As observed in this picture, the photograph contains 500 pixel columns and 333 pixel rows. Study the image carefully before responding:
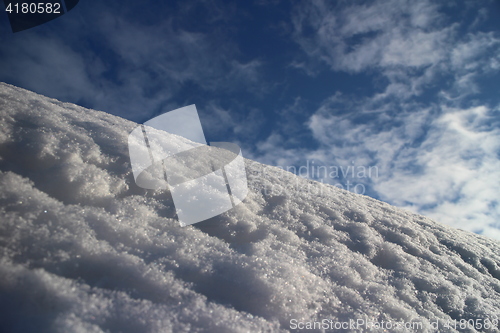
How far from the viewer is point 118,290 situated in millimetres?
1598

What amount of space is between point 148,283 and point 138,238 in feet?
1.40

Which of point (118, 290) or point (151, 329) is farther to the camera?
point (118, 290)

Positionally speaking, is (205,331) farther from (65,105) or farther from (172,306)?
(65,105)

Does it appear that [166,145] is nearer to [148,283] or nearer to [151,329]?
[148,283]

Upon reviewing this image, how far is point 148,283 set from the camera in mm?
1697

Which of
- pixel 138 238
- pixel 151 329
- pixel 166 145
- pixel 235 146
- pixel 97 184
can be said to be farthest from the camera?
pixel 235 146

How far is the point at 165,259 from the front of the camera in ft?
6.32

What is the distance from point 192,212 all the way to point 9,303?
1480 mm

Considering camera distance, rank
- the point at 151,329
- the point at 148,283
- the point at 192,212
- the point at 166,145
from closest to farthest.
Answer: the point at 151,329, the point at 148,283, the point at 192,212, the point at 166,145

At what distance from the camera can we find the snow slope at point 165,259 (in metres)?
1.49

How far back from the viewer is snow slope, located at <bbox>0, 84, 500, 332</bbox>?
1.49 metres

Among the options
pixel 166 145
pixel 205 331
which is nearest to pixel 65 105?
pixel 166 145

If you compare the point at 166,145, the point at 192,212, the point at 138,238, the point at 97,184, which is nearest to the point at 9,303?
the point at 138,238

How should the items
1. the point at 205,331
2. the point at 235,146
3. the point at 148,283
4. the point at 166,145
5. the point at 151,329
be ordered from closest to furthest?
1. the point at 151,329
2. the point at 205,331
3. the point at 148,283
4. the point at 166,145
5. the point at 235,146
